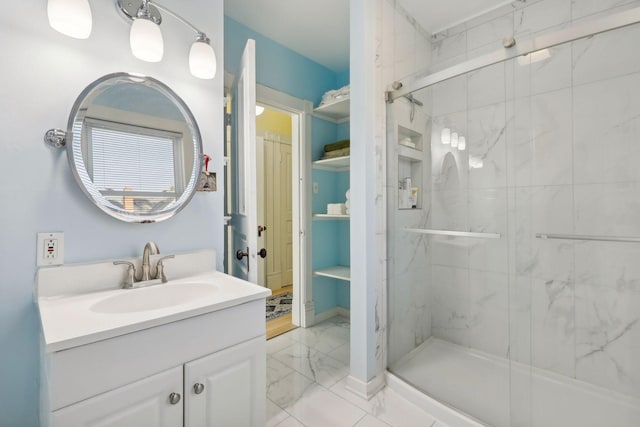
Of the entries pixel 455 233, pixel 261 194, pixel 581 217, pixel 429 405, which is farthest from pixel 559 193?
pixel 261 194

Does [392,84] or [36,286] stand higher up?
[392,84]

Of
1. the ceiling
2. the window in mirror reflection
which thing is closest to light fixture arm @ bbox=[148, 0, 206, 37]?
the window in mirror reflection

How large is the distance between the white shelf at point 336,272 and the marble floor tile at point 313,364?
0.65m

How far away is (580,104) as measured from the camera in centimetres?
154

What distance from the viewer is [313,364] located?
2064 mm

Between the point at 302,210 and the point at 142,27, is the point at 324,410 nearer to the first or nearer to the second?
the point at 302,210

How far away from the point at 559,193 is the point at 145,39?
2.20 meters

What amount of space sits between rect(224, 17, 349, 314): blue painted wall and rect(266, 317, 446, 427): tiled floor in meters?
0.65

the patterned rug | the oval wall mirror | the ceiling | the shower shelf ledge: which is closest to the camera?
the oval wall mirror

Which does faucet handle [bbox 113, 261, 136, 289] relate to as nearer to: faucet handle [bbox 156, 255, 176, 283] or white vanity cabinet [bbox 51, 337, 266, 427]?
faucet handle [bbox 156, 255, 176, 283]

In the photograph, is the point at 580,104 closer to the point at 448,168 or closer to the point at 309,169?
the point at 448,168

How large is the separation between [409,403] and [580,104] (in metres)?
1.93

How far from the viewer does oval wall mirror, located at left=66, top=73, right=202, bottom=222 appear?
1.15 metres

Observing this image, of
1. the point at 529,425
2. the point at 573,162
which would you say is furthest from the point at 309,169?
the point at 529,425
